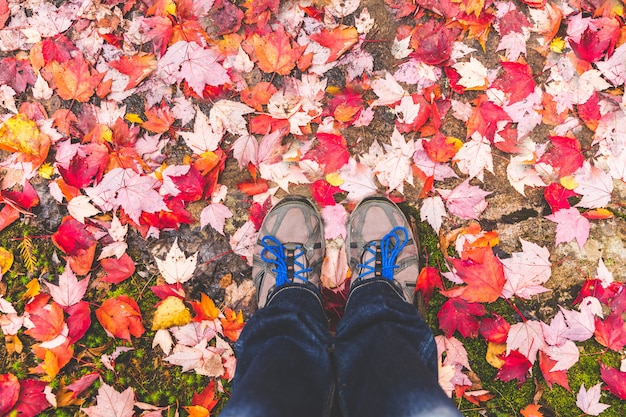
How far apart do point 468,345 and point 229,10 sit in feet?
6.90

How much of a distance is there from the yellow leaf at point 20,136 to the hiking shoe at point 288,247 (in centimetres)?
126

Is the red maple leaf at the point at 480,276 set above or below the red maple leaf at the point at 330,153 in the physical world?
below

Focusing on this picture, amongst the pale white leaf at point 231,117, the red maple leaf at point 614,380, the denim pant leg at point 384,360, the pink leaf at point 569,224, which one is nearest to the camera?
the denim pant leg at point 384,360

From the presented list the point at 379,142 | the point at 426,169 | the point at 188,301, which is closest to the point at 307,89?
the point at 379,142

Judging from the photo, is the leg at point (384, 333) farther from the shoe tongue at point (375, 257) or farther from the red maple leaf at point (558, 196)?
the red maple leaf at point (558, 196)

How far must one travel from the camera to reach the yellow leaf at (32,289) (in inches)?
79.5

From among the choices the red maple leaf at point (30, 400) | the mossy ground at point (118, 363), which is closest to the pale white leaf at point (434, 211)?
the mossy ground at point (118, 363)

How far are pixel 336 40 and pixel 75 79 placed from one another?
1.39 meters

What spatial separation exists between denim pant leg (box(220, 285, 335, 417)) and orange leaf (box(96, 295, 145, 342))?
0.69 m

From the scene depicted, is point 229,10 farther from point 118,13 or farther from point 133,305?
point 133,305

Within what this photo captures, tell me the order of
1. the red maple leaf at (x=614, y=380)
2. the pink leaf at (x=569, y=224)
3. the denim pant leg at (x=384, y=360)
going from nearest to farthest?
the denim pant leg at (x=384, y=360), the red maple leaf at (x=614, y=380), the pink leaf at (x=569, y=224)

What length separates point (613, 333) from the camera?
6.24ft

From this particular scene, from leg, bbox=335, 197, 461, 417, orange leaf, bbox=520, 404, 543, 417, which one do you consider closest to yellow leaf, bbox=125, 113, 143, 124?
leg, bbox=335, 197, 461, 417

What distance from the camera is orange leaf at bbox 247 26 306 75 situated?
2.08m
